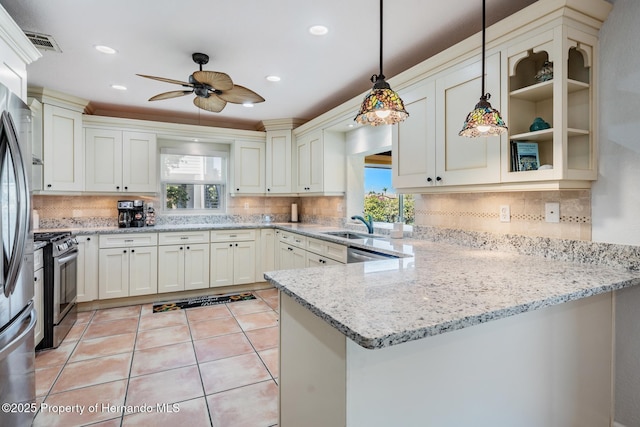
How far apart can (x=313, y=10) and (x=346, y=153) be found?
2179 mm

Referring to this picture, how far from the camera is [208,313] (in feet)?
11.9

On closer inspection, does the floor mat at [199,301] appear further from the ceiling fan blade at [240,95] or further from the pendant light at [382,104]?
the pendant light at [382,104]

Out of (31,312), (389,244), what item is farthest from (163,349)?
(389,244)

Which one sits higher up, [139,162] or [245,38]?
[245,38]

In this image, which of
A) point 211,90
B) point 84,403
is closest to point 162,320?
point 84,403

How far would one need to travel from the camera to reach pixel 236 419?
1.88 meters

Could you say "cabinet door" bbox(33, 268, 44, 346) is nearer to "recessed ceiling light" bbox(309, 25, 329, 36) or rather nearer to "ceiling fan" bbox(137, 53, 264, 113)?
"ceiling fan" bbox(137, 53, 264, 113)

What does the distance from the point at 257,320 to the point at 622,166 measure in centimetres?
308

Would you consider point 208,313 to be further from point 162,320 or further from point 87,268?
point 87,268

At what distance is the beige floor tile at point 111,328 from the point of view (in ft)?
9.98

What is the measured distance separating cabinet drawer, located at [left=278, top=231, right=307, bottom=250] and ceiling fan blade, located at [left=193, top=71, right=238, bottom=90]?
1.84m

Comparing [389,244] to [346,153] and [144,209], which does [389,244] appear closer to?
[346,153]

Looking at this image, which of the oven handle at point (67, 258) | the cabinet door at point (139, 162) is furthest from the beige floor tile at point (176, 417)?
the cabinet door at point (139, 162)

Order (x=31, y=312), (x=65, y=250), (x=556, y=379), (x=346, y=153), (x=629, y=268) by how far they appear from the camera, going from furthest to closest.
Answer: (x=346, y=153)
(x=65, y=250)
(x=31, y=312)
(x=629, y=268)
(x=556, y=379)
